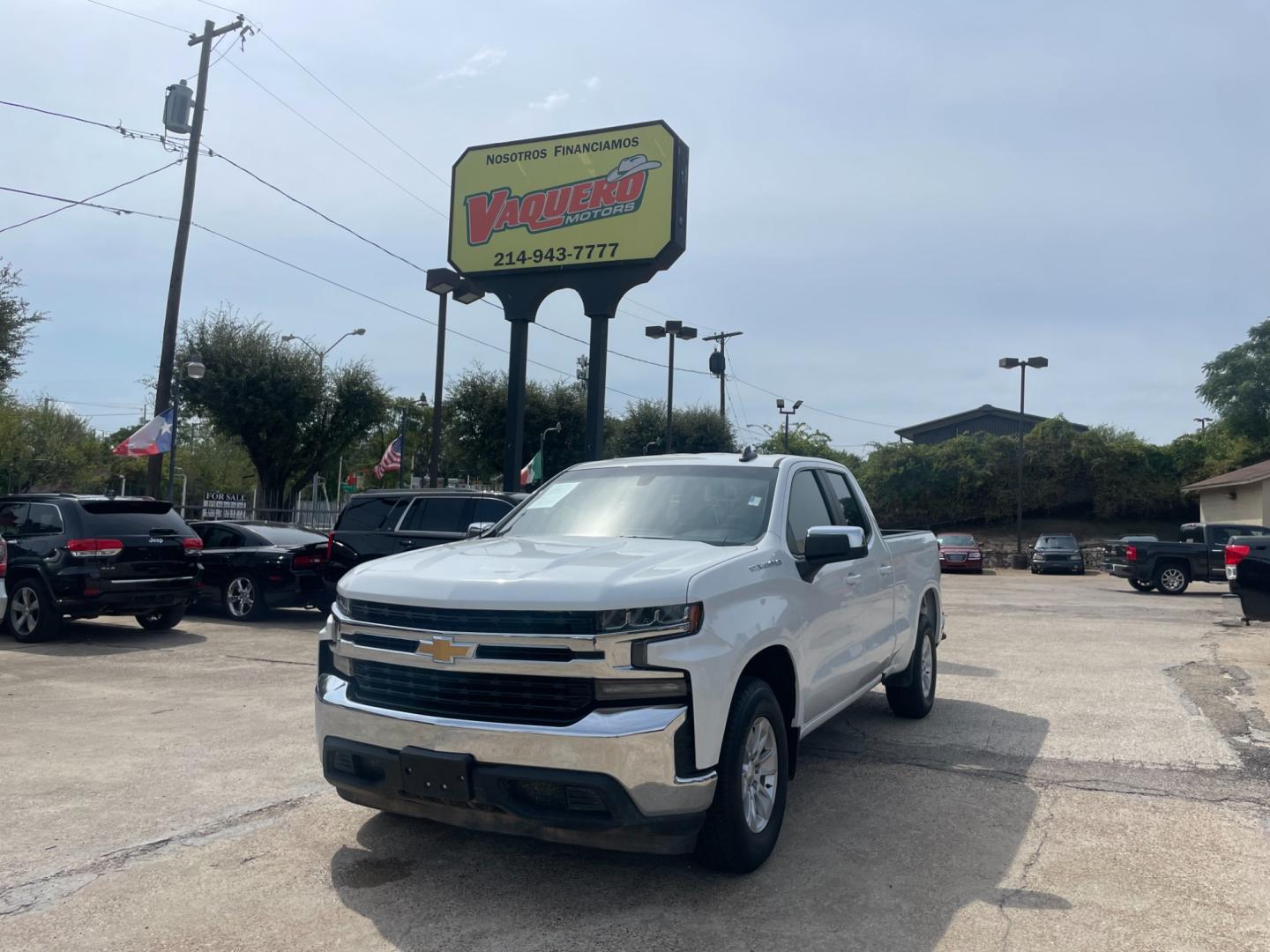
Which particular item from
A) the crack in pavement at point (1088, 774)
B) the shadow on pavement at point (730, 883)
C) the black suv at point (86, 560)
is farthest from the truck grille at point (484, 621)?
the black suv at point (86, 560)

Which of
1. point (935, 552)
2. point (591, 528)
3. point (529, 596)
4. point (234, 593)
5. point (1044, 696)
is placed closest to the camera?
point (529, 596)

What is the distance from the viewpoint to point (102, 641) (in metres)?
12.0

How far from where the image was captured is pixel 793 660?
469cm

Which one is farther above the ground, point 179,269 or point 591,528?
point 179,269

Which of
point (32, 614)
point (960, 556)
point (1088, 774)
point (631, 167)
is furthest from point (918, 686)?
point (960, 556)

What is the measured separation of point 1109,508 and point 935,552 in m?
39.7

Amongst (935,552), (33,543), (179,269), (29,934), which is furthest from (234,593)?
(29,934)

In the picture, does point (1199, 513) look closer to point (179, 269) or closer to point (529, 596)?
point (179, 269)

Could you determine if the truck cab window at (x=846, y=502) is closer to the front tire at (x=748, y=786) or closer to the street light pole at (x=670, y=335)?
the front tire at (x=748, y=786)

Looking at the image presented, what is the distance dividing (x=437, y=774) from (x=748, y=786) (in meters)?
1.29

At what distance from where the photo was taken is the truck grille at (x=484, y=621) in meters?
3.87

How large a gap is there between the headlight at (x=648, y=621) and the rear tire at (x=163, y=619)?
412 inches

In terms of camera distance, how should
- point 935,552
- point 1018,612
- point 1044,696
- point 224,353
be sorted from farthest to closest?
point 224,353
point 1018,612
point 1044,696
point 935,552

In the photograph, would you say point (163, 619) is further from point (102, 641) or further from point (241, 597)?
point (241, 597)
